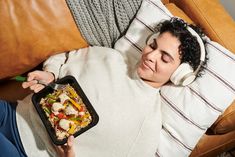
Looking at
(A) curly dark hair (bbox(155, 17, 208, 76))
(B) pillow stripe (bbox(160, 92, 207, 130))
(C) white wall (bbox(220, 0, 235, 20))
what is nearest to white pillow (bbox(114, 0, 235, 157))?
(B) pillow stripe (bbox(160, 92, 207, 130))

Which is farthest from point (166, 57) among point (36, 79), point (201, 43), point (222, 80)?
point (36, 79)

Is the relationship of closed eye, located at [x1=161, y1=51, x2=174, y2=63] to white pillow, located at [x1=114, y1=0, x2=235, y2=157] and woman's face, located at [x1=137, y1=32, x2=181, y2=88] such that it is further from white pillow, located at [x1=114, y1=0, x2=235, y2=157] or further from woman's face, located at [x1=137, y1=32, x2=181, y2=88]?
white pillow, located at [x1=114, y1=0, x2=235, y2=157]

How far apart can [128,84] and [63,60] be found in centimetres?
29

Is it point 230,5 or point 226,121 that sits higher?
point 230,5

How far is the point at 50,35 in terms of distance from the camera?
1332 mm

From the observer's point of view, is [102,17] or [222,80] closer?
[222,80]

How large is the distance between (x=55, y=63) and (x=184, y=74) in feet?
1.67

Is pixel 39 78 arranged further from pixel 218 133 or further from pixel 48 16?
pixel 218 133

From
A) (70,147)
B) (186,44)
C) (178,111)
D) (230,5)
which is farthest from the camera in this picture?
(230,5)

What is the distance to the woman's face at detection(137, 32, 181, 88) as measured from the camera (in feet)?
3.94

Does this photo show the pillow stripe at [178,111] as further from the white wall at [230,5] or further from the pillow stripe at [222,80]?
the white wall at [230,5]

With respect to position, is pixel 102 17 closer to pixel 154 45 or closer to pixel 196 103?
pixel 154 45

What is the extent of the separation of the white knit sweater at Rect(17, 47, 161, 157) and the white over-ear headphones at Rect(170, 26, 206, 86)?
0.37ft

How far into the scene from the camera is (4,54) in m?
1.30
